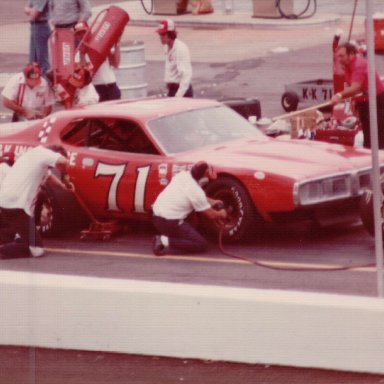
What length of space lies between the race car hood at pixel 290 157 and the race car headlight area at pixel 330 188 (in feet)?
0.18

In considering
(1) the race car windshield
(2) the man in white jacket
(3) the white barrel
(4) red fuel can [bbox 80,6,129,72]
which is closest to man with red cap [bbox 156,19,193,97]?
(4) red fuel can [bbox 80,6,129,72]

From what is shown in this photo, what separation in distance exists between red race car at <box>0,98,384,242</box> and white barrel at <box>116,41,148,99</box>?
515 centimetres

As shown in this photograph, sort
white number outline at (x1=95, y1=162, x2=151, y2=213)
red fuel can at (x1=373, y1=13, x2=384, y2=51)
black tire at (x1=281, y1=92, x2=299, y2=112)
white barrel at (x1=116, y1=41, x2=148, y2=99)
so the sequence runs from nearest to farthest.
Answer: white number outline at (x1=95, y1=162, x2=151, y2=213)
black tire at (x1=281, y1=92, x2=299, y2=112)
white barrel at (x1=116, y1=41, x2=148, y2=99)
red fuel can at (x1=373, y1=13, x2=384, y2=51)

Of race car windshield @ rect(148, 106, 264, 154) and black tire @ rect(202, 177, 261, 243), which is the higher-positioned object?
race car windshield @ rect(148, 106, 264, 154)

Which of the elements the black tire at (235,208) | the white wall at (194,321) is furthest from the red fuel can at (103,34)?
the white wall at (194,321)

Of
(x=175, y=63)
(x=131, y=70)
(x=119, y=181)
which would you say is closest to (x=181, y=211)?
(x=119, y=181)

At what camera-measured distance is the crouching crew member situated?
11344mm

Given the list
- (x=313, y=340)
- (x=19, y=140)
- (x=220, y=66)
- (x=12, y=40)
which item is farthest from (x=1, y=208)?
(x=12, y=40)

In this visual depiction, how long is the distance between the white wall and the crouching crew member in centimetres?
310

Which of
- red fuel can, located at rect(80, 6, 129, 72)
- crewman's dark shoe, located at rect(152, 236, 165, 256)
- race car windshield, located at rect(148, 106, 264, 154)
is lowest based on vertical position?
crewman's dark shoe, located at rect(152, 236, 165, 256)

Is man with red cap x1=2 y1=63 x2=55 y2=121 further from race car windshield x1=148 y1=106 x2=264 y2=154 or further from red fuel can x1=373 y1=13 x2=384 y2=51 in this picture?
red fuel can x1=373 y1=13 x2=384 y2=51

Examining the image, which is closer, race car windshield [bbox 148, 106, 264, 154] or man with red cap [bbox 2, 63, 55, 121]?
race car windshield [bbox 148, 106, 264, 154]

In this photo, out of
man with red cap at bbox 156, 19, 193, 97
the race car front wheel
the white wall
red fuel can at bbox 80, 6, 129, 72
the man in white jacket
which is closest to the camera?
the white wall

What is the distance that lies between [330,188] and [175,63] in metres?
4.74
